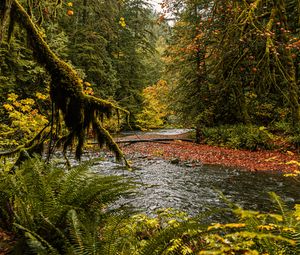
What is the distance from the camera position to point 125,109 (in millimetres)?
8352

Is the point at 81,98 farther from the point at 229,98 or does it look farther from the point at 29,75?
the point at 229,98

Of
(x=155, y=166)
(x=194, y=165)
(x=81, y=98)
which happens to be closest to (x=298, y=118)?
(x=194, y=165)

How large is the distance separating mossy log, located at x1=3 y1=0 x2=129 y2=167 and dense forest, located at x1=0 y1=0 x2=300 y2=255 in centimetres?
1

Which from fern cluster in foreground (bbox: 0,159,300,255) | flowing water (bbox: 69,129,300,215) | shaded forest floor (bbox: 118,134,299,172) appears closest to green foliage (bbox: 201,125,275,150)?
shaded forest floor (bbox: 118,134,299,172)

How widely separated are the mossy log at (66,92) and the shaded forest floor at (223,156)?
907 cm

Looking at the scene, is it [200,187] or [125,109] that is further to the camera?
[200,187]

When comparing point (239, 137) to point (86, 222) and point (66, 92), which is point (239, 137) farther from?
point (86, 222)

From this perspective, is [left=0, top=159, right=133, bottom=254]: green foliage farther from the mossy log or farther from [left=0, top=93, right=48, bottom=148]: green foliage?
[left=0, top=93, right=48, bottom=148]: green foliage

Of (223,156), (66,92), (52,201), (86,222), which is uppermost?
(66,92)

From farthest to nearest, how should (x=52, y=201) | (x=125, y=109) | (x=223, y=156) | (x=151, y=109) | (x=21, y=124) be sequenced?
(x=151, y=109) < (x=223, y=156) < (x=125, y=109) < (x=21, y=124) < (x=52, y=201)

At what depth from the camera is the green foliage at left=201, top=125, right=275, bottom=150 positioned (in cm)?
1567

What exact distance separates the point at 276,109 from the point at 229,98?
3.16 metres

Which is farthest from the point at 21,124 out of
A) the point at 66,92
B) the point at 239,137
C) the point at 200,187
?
the point at 239,137

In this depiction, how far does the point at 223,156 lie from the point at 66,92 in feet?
38.6
